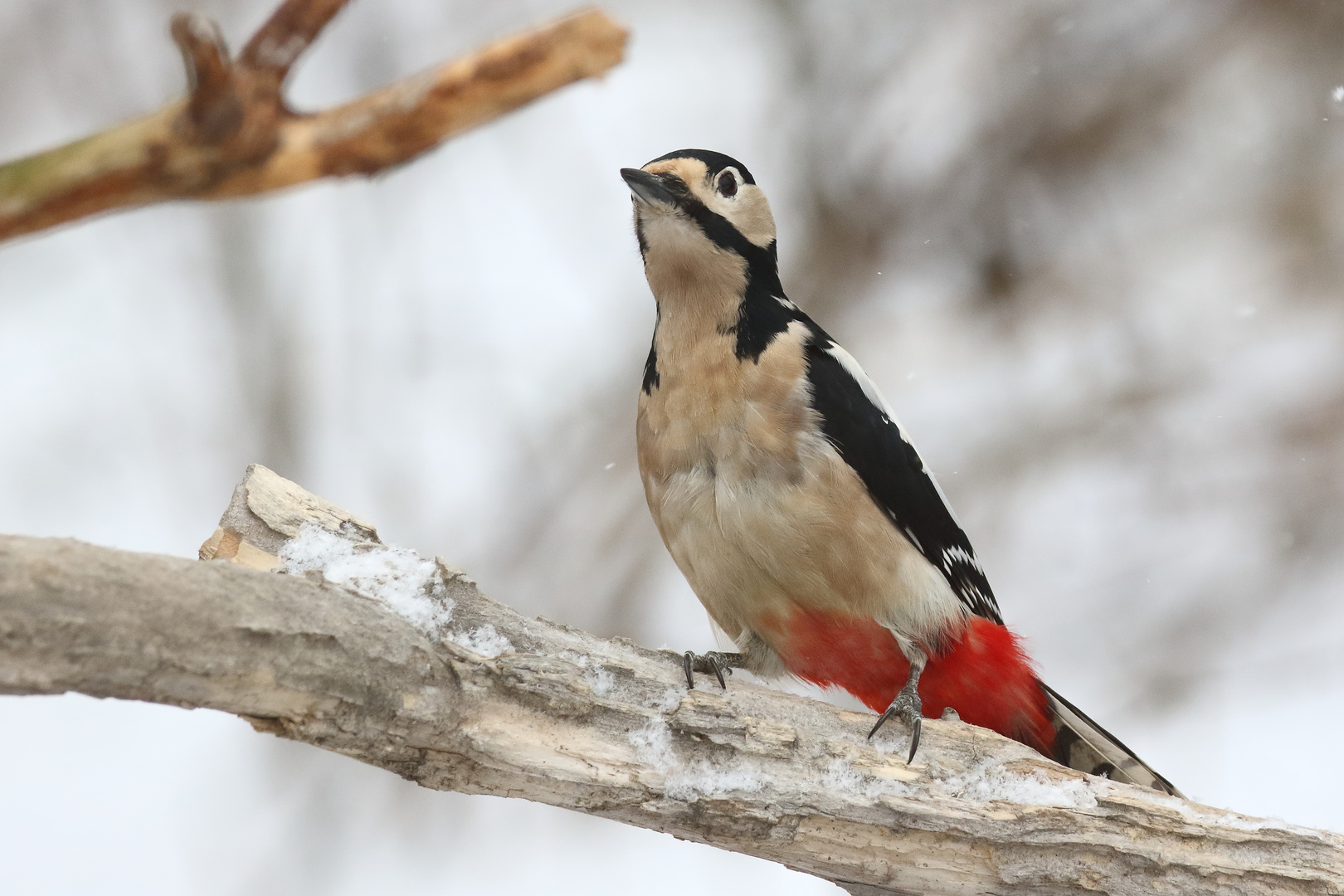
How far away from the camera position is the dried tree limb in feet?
4.16

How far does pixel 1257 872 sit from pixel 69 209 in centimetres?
284

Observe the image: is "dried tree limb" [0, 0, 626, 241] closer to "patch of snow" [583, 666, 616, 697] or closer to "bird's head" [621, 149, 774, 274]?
"patch of snow" [583, 666, 616, 697]

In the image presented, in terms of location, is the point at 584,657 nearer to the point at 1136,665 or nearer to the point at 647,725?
the point at 647,725

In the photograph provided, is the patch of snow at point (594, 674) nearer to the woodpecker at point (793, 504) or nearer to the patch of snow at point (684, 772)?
the patch of snow at point (684, 772)

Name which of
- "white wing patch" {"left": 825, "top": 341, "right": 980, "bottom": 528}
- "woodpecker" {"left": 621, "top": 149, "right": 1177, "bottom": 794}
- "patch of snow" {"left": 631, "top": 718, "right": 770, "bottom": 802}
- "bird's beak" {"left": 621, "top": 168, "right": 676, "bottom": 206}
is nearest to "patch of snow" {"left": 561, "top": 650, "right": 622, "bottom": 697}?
"patch of snow" {"left": 631, "top": 718, "right": 770, "bottom": 802}

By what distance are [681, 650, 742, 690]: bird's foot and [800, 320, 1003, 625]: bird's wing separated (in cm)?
62

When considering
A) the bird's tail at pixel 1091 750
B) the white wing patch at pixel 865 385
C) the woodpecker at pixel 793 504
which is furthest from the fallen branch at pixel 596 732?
the white wing patch at pixel 865 385

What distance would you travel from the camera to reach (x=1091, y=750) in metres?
3.53

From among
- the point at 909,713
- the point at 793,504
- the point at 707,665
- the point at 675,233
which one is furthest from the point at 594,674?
the point at 675,233

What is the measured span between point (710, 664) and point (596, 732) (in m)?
0.62

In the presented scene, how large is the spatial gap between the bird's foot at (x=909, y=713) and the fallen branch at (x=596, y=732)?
1.3 inches

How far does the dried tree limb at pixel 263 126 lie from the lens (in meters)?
Result: 1.27

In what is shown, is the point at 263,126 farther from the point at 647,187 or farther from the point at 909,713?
the point at 909,713

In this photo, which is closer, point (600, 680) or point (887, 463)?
point (600, 680)
